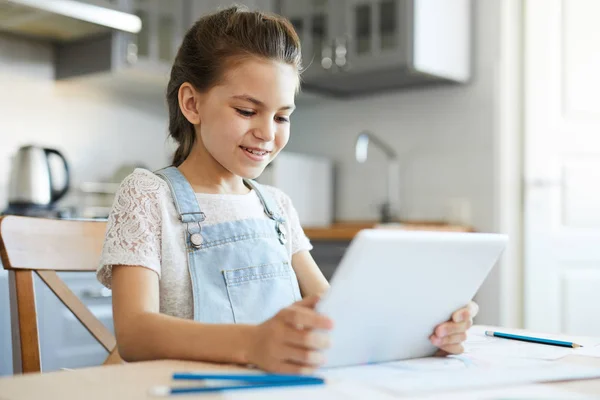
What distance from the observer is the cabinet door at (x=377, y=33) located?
2678 mm

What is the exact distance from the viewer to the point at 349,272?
2.07 ft

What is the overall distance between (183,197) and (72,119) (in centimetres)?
199

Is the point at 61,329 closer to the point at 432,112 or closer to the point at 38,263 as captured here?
the point at 38,263

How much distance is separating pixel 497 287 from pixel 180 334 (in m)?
2.13

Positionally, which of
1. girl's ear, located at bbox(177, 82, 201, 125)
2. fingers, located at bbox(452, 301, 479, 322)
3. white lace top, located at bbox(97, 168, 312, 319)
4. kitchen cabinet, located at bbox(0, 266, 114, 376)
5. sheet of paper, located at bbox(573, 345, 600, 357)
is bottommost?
kitchen cabinet, located at bbox(0, 266, 114, 376)

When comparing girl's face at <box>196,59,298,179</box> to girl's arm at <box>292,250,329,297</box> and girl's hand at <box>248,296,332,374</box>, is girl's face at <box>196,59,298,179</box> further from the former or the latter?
girl's hand at <box>248,296,332,374</box>

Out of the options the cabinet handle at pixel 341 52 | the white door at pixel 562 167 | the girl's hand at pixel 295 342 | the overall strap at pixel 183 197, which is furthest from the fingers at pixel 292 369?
the cabinet handle at pixel 341 52

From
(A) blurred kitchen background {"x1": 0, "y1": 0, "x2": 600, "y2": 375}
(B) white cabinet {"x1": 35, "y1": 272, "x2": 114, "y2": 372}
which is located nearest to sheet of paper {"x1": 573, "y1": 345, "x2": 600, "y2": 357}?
(B) white cabinet {"x1": 35, "y1": 272, "x2": 114, "y2": 372}

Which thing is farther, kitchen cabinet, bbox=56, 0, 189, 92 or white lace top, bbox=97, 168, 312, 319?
kitchen cabinet, bbox=56, 0, 189, 92

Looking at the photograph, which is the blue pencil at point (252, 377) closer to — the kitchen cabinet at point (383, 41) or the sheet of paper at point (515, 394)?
the sheet of paper at point (515, 394)

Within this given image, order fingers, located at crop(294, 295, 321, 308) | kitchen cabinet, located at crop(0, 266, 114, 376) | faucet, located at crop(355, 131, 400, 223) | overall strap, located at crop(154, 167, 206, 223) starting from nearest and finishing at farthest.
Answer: fingers, located at crop(294, 295, 321, 308) → overall strap, located at crop(154, 167, 206, 223) → kitchen cabinet, located at crop(0, 266, 114, 376) → faucet, located at crop(355, 131, 400, 223)

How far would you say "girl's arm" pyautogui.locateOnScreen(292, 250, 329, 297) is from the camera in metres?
1.16

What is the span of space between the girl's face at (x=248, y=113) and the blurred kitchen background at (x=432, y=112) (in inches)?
58.9

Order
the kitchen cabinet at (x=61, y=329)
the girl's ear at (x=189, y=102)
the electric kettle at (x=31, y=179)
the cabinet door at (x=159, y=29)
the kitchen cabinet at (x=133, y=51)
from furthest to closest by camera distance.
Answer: the cabinet door at (x=159, y=29) → the kitchen cabinet at (x=133, y=51) → the electric kettle at (x=31, y=179) → the kitchen cabinet at (x=61, y=329) → the girl's ear at (x=189, y=102)
